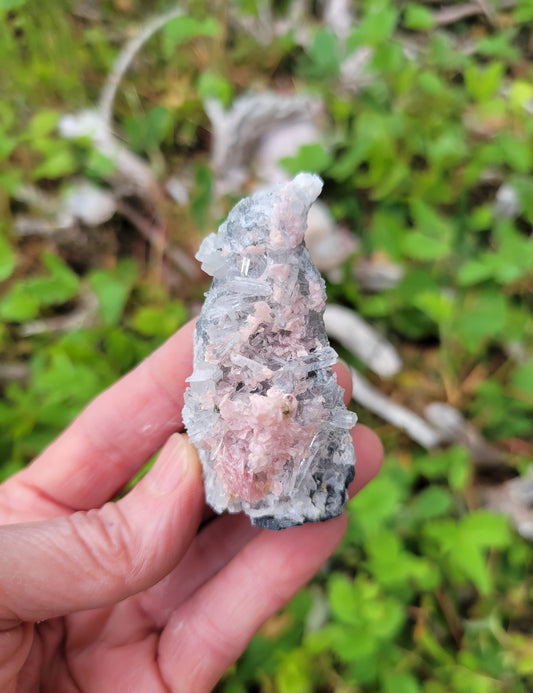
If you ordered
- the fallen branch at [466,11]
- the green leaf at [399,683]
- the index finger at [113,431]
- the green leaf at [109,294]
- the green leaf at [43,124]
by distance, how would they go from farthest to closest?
the fallen branch at [466,11] < the green leaf at [43,124] < the green leaf at [109,294] < the green leaf at [399,683] < the index finger at [113,431]

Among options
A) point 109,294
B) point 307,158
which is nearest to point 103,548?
point 109,294

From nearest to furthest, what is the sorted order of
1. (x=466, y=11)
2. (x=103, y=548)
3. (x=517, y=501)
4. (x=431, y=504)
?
(x=103, y=548)
(x=431, y=504)
(x=517, y=501)
(x=466, y=11)

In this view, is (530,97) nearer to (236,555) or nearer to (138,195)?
(138,195)

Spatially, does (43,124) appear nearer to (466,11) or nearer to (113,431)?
(113,431)

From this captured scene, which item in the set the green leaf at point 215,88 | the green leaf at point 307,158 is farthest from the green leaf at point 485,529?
the green leaf at point 215,88

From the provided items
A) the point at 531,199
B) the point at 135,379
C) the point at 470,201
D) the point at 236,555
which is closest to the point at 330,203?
the point at 470,201

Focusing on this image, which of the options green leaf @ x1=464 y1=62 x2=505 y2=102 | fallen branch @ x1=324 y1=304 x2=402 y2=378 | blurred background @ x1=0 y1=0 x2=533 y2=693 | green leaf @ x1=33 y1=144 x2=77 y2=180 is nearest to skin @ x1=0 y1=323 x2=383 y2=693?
blurred background @ x1=0 y1=0 x2=533 y2=693

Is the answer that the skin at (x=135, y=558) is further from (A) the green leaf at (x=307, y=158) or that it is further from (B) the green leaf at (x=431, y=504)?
(A) the green leaf at (x=307, y=158)
